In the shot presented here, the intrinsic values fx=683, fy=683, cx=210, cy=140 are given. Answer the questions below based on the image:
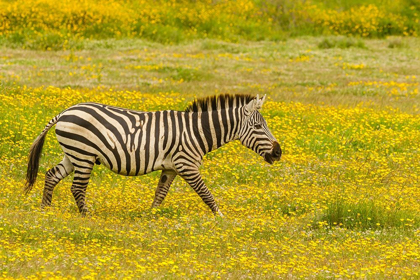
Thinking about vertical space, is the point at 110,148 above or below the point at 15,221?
above

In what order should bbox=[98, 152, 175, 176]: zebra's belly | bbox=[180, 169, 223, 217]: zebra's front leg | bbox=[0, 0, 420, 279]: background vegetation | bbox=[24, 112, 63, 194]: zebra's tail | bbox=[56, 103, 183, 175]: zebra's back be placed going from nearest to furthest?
bbox=[0, 0, 420, 279]: background vegetation, bbox=[56, 103, 183, 175]: zebra's back, bbox=[98, 152, 175, 176]: zebra's belly, bbox=[180, 169, 223, 217]: zebra's front leg, bbox=[24, 112, 63, 194]: zebra's tail

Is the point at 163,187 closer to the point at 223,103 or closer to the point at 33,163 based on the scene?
the point at 223,103

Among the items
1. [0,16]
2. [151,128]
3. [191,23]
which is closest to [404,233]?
[151,128]

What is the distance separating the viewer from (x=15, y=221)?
8805 mm

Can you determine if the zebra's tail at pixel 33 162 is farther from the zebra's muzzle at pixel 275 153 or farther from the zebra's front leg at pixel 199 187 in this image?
the zebra's muzzle at pixel 275 153

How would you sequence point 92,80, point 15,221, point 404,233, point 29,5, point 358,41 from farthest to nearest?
point 358,41, point 29,5, point 92,80, point 404,233, point 15,221

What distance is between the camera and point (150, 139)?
34.1 feet

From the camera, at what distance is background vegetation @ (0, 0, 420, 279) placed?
821 centimetres

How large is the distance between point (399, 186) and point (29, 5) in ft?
80.0

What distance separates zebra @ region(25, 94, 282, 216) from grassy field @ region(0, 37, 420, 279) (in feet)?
1.69

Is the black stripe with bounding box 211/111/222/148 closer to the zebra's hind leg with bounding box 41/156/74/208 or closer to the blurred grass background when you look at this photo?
the zebra's hind leg with bounding box 41/156/74/208

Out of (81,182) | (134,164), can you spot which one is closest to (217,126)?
(134,164)

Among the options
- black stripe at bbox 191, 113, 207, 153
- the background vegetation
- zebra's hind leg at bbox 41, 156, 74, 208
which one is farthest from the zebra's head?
zebra's hind leg at bbox 41, 156, 74, 208

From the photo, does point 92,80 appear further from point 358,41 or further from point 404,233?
point 358,41
